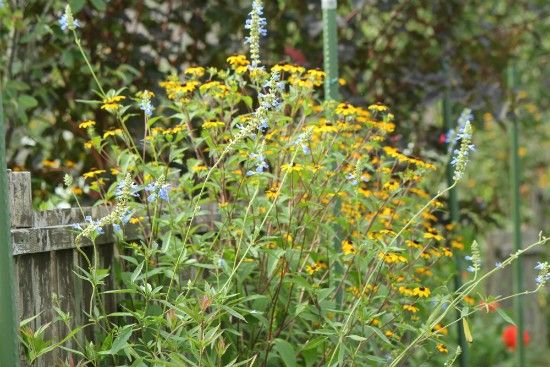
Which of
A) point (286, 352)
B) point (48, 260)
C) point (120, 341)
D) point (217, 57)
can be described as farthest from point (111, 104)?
point (217, 57)

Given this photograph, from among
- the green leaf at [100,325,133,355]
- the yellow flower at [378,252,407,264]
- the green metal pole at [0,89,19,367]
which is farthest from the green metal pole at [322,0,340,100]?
the green metal pole at [0,89,19,367]

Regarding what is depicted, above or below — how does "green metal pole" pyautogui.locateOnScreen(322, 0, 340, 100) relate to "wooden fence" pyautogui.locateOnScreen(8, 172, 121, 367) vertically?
above

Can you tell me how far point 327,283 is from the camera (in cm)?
395

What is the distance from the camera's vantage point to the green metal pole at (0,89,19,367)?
282 cm

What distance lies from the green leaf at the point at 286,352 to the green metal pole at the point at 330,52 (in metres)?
1.14

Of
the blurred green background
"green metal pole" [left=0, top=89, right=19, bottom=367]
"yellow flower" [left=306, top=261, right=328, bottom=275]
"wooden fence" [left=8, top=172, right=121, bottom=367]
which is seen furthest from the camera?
the blurred green background

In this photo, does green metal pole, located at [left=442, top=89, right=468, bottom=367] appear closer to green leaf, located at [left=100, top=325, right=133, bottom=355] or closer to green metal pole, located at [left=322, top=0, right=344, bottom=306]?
green metal pole, located at [left=322, top=0, right=344, bottom=306]

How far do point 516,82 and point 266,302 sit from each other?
148 inches

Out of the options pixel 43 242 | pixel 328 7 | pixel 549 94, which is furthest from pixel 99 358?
pixel 549 94

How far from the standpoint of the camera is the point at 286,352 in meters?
3.40

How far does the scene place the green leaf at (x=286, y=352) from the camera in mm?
3385

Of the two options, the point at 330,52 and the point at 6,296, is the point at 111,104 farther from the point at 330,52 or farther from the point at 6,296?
the point at 330,52

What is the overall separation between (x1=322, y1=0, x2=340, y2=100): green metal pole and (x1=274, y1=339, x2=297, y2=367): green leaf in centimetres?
114

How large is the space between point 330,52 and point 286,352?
134 cm
